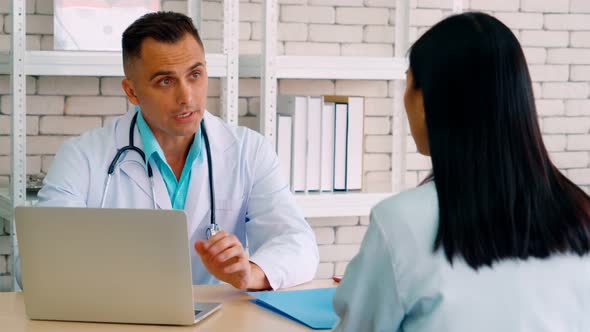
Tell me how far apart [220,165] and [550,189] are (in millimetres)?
1239

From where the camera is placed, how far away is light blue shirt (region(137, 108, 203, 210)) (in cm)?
214

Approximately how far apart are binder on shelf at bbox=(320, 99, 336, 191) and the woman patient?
177 cm

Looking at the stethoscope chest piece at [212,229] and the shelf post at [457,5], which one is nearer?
the stethoscope chest piece at [212,229]

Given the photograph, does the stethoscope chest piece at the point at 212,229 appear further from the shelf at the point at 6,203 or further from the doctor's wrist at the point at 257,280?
the shelf at the point at 6,203

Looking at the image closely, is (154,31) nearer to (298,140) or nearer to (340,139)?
(298,140)

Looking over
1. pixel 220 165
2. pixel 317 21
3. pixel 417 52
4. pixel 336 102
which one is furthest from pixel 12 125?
pixel 417 52

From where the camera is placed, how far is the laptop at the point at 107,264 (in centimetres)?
145

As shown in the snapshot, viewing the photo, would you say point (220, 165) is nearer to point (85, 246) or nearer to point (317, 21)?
point (85, 246)

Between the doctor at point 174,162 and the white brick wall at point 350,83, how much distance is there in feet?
2.51

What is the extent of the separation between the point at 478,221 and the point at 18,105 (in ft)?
6.09

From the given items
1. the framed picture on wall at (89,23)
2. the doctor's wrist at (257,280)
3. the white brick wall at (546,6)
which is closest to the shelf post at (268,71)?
the framed picture on wall at (89,23)

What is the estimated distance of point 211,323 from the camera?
155 cm

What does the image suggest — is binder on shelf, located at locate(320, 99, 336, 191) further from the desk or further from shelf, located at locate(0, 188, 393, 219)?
the desk

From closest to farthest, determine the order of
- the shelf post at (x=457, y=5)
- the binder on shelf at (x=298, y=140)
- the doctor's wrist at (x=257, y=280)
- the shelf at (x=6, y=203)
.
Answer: the doctor's wrist at (x=257, y=280)
the shelf at (x=6, y=203)
the binder on shelf at (x=298, y=140)
the shelf post at (x=457, y=5)
